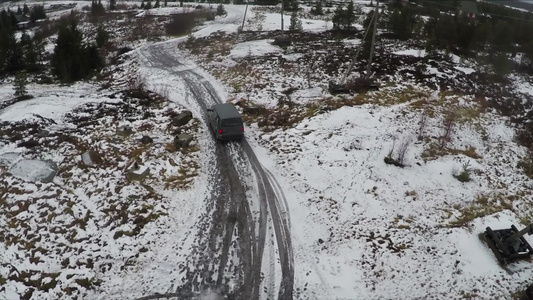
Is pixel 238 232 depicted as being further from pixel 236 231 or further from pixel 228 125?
pixel 228 125

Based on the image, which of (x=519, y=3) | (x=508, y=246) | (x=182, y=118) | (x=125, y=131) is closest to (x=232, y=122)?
(x=182, y=118)

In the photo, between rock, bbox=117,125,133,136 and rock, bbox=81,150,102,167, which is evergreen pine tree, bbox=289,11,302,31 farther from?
rock, bbox=81,150,102,167

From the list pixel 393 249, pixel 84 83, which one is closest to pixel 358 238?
pixel 393 249

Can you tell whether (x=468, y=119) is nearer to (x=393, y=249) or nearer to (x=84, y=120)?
(x=393, y=249)

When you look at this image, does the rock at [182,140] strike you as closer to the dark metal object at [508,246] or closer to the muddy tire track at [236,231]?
the muddy tire track at [236,231]

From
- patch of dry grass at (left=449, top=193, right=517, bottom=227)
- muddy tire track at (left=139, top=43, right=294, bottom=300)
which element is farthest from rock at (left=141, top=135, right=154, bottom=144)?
patch of dry grass at (left=449, top=193, right=517, bottom=227)

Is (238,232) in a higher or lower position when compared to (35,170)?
lower
